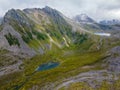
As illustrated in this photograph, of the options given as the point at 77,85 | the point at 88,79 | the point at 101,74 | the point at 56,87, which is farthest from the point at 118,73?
the point at 56,87

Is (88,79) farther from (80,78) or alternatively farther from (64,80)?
(64,80)

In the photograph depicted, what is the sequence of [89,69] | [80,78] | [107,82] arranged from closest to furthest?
[107,82] → [80,78] → [89,69]

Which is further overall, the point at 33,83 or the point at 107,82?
the point at 33,83

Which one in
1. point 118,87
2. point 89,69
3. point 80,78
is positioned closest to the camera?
point 118,87

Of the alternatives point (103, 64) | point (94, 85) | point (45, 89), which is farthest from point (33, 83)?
point (103, 64)

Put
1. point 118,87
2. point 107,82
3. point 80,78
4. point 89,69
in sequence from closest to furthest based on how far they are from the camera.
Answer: point 118,87, point 107,82, point 80,78, point 89,69

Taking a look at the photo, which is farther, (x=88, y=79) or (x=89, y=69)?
(x=89, y=69)

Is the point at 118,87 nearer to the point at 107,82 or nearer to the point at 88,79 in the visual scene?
the point at 107,82

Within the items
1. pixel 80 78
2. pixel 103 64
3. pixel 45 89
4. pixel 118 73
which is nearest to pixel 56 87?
pixel 45 89

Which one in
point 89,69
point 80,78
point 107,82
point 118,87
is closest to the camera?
point 118,87
